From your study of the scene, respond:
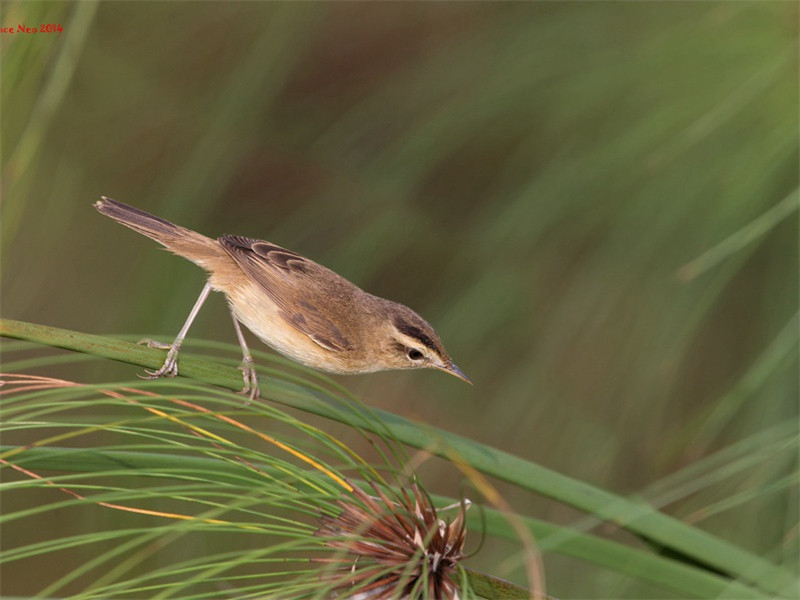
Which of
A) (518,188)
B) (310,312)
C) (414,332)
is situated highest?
(518,188)

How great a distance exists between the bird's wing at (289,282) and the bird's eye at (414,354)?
0.58ft

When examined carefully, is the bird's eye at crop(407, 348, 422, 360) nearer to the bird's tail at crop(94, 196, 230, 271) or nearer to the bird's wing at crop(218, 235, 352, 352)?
the bird's wing at crop(218, 235, 352, 352)

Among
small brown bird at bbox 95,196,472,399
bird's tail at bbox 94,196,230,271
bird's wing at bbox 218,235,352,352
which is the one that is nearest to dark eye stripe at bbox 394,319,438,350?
small brown bird at bbox 95,196,472,399

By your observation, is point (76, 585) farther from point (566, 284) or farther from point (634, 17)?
point (634, 17)

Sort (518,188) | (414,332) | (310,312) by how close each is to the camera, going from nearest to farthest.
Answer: (518,188) → (414,332) → (310,312)

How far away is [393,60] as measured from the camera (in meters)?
2.38

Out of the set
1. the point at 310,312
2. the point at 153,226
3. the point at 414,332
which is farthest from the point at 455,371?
the point at 153,226

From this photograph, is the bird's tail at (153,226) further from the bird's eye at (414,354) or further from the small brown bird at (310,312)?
the bird's eye at (414,354)

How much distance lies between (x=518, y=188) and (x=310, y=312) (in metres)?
A: 0.72

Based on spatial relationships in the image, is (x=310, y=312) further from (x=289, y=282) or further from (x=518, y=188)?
(x=518, y=188)

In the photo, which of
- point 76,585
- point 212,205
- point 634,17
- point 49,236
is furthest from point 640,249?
point 76,585

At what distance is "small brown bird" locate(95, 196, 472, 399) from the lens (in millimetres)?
2402

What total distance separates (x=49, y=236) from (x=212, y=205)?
52 centimetres

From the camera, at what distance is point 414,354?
2496mm
